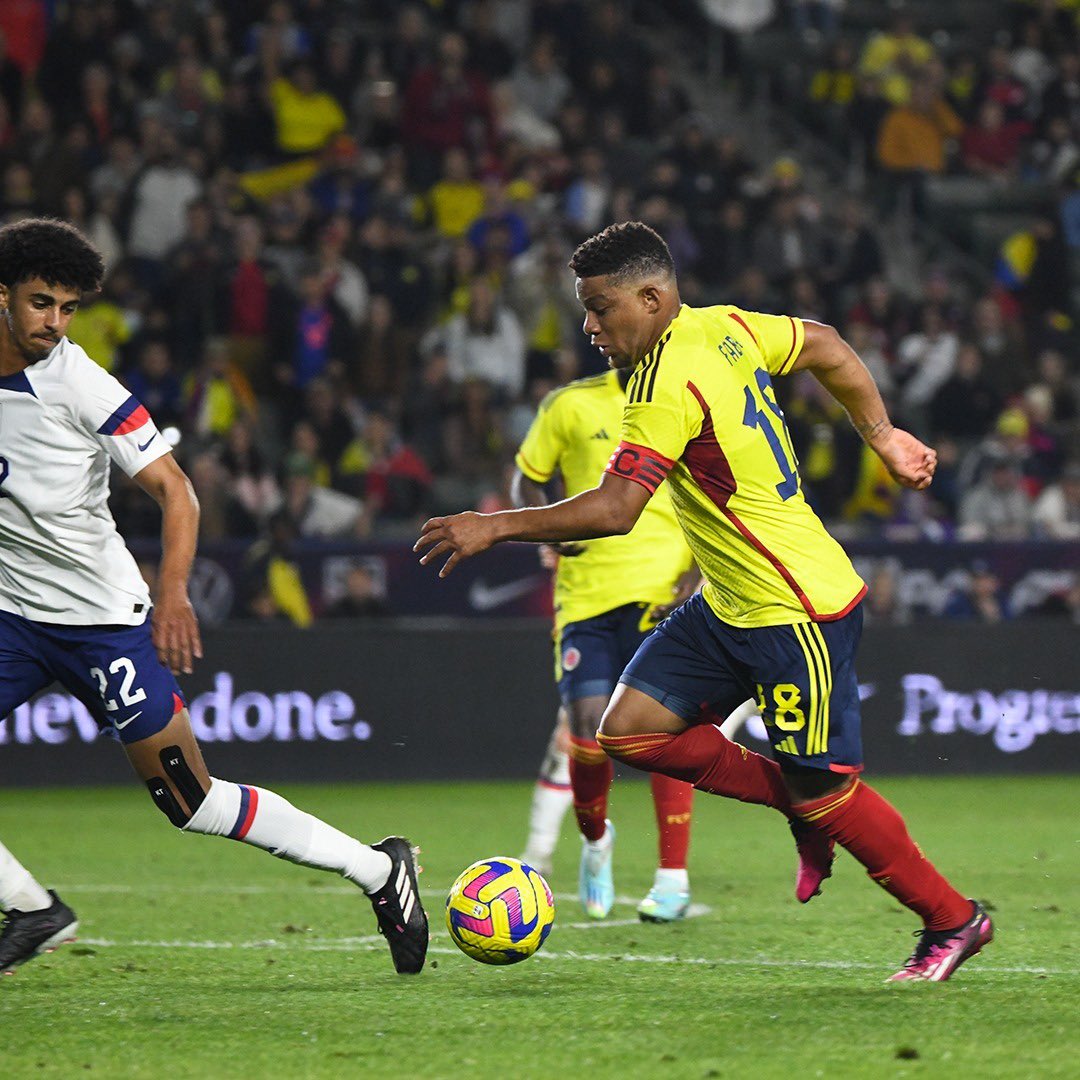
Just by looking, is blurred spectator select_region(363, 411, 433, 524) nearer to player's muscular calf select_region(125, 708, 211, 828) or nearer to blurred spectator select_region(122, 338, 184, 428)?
blurred spectator select_region(122, 338, 184, 428)

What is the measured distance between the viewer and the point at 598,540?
8.28m

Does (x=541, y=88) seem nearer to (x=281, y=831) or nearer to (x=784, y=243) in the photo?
(x=784, y=243)

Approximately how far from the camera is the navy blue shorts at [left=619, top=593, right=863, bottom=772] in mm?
5902

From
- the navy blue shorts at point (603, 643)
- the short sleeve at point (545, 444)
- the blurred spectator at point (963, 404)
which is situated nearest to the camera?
the navy blue shorts at point (603, 643)

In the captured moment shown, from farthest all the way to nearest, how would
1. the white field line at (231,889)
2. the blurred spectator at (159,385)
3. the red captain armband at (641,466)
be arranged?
the blurred spectator at (159,385) < the white field line at (231,889) < the red captain armband at (641,466)

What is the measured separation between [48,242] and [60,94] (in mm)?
12310

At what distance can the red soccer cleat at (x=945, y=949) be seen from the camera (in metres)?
6.04

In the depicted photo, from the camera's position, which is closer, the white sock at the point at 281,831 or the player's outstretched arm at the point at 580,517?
the player's outstretched arm at the point at 580,517

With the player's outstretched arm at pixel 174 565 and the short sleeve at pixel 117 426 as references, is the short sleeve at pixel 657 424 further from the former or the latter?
the short sleeve at pixel 117 426

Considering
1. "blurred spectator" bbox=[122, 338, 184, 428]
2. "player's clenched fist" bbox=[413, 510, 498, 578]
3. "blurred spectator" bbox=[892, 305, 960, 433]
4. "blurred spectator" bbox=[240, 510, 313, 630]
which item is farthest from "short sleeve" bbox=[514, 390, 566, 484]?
"blurred spectator" bbox=[892, 305, 960, 433]

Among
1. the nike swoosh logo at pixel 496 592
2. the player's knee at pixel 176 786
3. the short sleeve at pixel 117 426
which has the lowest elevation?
the nike swoosh logo at pixel 496 592

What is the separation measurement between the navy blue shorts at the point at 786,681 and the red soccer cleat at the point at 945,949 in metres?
0.58

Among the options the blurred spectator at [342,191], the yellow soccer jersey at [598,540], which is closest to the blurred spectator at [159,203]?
the blurred spectator at [342,191]

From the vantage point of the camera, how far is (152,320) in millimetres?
15891
